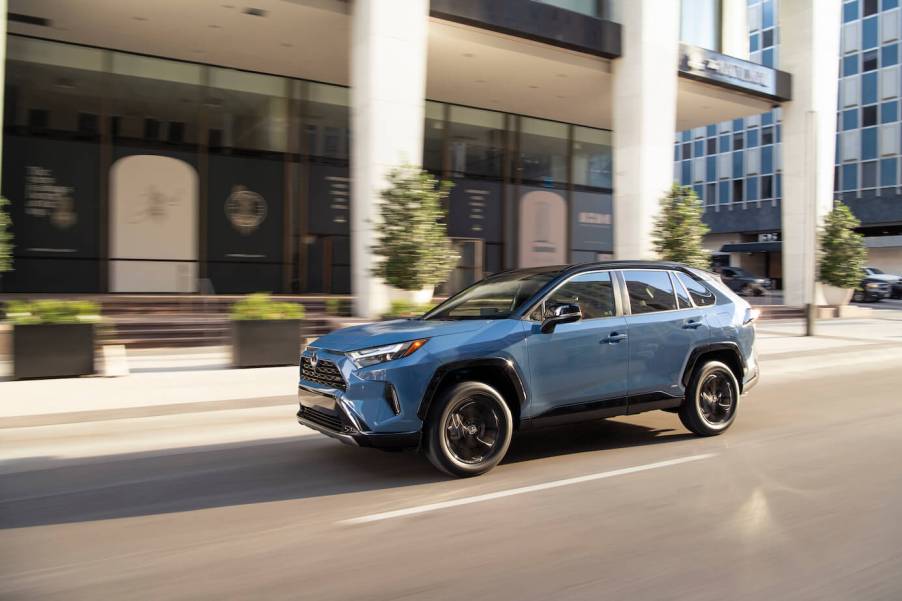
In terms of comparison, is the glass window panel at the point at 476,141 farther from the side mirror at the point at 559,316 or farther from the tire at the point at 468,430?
the tire at the point at 468,430

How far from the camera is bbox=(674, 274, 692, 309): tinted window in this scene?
6551 mm

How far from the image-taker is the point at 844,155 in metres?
49.4

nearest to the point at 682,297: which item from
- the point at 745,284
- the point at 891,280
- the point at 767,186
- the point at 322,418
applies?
the point at 322,418

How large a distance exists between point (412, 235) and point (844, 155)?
4666cm

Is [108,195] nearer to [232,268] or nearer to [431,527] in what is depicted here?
[232,268]

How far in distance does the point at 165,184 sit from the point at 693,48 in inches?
655

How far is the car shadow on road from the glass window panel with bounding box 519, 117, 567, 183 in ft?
66.6

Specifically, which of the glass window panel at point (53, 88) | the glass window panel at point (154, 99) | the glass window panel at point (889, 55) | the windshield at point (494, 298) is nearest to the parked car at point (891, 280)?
the glass window panel at point (889, 55)

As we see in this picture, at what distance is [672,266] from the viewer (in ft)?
22.3

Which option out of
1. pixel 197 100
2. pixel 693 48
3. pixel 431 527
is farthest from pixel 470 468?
pixel 693 48

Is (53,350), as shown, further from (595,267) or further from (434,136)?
(434,136)

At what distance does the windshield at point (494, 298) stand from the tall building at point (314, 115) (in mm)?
8561

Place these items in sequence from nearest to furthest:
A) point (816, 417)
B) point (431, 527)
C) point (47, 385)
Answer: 1. point (431, 527)
2. point (816, 417)
3. point (47, 385)

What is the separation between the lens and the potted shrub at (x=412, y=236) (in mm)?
13961
